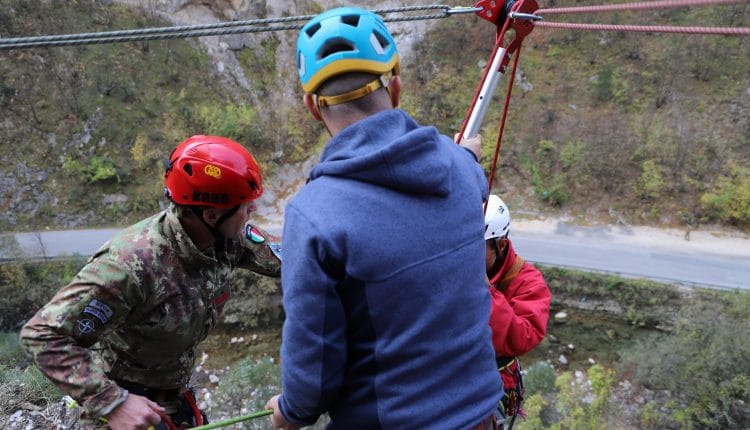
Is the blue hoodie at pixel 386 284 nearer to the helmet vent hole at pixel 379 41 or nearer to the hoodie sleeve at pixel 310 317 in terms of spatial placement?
the hoodie sleeve at pixel 310 317

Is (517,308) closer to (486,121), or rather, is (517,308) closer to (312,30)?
(312,30)

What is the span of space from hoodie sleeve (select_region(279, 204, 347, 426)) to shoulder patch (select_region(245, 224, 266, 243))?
1.38 metres

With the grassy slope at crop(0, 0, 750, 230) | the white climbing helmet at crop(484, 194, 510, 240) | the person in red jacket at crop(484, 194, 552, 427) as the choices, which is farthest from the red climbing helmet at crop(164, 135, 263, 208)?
the grassy slope at crop(0, 0, 750, 230)

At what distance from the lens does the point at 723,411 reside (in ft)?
25.5

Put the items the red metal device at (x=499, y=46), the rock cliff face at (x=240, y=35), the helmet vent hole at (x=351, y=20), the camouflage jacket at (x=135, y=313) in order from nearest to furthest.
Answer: the helmet vent hole at (x=351, y=20) < the camouflage jacket at (x=135, y=313) < the red metal device at (x=499, y=46) < the rock cliff face at (x=240, y=35)

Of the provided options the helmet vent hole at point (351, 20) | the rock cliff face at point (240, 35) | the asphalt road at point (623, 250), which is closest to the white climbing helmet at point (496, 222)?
the helmet vent hole at point (351, 20)

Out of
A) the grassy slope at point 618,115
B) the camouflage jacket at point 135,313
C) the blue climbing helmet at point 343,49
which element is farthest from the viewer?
the grassy slope at point 618,115

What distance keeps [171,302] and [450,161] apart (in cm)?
154

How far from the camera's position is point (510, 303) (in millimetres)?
2498

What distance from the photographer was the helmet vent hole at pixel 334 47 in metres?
1.33

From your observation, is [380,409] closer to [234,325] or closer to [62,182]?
[234,325]

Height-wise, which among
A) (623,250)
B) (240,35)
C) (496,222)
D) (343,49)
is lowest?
(623,250)

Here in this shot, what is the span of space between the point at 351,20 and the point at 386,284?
795mm

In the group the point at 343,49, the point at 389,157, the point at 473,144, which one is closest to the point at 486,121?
the point at 473,144
